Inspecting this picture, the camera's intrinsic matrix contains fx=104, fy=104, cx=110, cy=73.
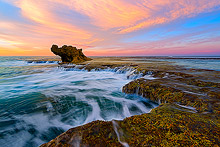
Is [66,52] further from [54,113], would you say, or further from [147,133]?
[147,133]

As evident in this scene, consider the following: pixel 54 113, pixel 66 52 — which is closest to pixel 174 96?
pixel 54 113

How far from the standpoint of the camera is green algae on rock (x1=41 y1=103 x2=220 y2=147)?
5.38 ft

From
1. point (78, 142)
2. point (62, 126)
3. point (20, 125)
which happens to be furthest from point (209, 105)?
Result: point (20, 125)

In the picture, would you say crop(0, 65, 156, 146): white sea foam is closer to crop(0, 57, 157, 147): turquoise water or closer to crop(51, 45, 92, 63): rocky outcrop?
crop(0, 57, 157, 147): turquoise water

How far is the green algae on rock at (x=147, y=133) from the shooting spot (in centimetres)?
164

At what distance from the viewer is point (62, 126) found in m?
3.93

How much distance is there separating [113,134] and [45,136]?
2922mm

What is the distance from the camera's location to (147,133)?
182 centimetres

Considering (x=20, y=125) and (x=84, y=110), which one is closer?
(x=20, y=125)

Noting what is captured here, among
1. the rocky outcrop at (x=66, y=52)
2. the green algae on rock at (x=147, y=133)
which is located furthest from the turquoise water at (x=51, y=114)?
the rocky outcrop at (x=66, y=52)

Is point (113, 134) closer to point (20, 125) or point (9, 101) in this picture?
point (20, 125)

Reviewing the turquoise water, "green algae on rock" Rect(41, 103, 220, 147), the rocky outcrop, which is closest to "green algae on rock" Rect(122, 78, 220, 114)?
the turquoise water

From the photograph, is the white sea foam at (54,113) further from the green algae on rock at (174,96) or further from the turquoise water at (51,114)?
the green algae on rock at (174,96)

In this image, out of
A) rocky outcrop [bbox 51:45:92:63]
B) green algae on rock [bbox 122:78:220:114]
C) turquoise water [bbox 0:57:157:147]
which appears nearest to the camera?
green algae on rock [bbox 122:78:220:114]
